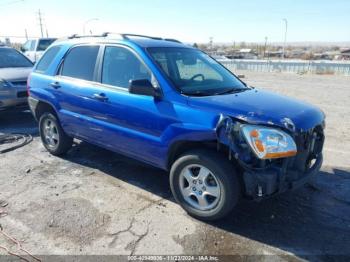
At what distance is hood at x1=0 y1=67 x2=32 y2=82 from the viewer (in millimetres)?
7750

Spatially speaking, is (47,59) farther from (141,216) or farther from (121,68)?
(141,216)

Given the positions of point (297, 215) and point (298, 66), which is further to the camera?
point (298, 66)

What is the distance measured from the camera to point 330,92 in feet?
43.2

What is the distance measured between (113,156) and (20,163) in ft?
4.75

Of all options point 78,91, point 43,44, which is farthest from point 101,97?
point 43,44

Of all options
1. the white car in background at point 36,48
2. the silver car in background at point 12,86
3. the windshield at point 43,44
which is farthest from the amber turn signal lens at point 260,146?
the windshield at point 43,44

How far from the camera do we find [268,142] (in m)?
3.19

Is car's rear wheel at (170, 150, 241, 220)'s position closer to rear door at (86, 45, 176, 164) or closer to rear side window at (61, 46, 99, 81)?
rear door at (86, 45, 176, 164)

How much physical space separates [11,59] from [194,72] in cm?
657

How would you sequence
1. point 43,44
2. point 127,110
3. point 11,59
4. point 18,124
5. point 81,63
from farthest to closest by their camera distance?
1. point 43,44
2. point 11,59
3. point 18,124
4. point 81,63
5. point 127,110

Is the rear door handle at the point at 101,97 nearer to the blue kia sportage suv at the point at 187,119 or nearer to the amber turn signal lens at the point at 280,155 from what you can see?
the blue kia sportage suv at the point at 187,119

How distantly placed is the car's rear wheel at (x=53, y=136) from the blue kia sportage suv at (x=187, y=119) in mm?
199

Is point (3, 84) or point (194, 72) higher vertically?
point (194, 72)

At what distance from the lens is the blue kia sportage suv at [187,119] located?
129 inches
